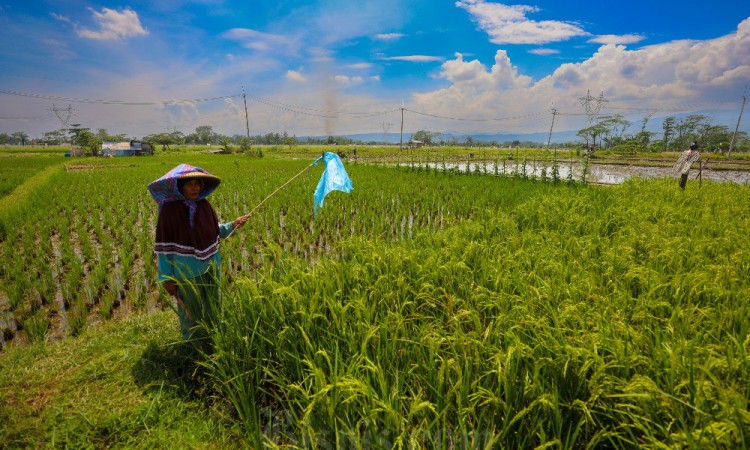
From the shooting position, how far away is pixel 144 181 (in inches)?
516

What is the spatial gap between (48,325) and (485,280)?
15.2ft

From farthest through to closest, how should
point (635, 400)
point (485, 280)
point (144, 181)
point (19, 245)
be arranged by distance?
point (144, 181) → point (19, 245) → point (485, 280) → point (635, 400)

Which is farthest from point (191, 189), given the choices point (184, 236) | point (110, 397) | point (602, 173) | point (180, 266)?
point (602, 173)

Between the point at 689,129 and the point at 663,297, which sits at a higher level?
the point at 689,129

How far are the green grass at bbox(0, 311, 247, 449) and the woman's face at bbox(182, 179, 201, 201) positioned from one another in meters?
1.21

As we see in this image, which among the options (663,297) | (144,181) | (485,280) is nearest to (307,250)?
(485,280)

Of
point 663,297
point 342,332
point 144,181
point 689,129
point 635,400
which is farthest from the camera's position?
point 689,129

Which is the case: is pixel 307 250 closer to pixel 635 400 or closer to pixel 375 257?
pixel 375 257

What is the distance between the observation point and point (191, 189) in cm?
277

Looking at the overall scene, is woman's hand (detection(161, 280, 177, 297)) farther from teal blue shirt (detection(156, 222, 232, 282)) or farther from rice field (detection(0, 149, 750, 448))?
rice field (detection(0, 149, 750, 448))

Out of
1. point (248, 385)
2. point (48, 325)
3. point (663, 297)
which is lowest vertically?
point (48, 325)

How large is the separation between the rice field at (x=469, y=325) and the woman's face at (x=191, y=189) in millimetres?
783

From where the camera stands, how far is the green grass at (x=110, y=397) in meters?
2.03

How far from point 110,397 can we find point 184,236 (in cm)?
128
